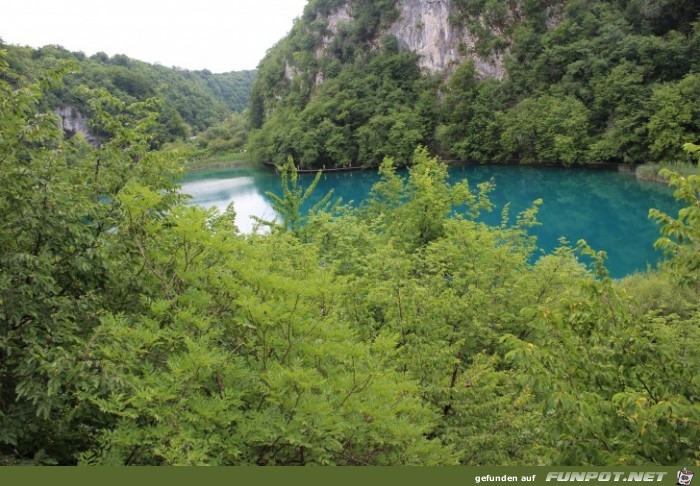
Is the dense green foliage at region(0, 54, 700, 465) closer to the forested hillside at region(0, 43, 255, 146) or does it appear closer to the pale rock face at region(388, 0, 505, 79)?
the forested hillside at region(0, 43, 255, 146)

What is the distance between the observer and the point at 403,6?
226 ft

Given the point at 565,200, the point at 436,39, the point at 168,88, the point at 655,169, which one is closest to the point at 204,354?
the point at 565,200

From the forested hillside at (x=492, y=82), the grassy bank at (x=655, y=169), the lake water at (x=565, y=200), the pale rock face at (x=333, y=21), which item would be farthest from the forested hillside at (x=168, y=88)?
the grassy bank at (x=655, y=169)

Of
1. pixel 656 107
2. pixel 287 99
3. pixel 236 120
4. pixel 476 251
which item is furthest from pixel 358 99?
pixel 476 251

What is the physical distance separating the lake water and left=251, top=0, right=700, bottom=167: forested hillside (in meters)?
3.41

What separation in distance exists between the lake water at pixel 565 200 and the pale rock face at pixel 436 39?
16.2 metres

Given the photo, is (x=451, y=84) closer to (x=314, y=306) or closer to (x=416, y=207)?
(x=416, y=207)

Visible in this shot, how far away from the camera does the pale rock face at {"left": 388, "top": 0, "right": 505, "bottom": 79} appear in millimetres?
59938

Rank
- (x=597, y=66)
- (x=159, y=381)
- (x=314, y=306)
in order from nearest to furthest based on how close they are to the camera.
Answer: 1. (x=159, y=381)
2. (x=314, y=306)
3. (x=597, y=66)

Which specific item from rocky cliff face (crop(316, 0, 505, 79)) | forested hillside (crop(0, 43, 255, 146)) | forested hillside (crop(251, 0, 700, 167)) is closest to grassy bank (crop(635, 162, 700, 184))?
forested hillside (crop(251, 0, 700, 167))

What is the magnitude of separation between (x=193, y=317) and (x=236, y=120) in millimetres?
110872

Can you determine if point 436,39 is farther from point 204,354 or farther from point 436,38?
point 204,354

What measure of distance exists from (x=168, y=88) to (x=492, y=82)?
82105 millimetres

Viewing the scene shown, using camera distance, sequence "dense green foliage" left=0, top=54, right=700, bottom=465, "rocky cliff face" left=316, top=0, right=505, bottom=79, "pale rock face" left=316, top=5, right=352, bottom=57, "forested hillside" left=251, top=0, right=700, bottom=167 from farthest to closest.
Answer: "pale rock face" left=316, top=5, right=352, bottom=57 < "rocky cliff face" left=316, top=0, right=505, bottom=79 < "forested hillside" left=251, top=0, right=700, bottom=167 < "dense green foliage" left=0, top=54, right=700, bottom=465
